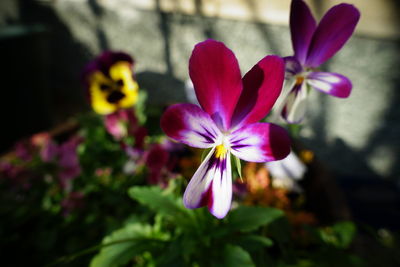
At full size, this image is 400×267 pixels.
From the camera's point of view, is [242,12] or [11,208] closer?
[11,208]

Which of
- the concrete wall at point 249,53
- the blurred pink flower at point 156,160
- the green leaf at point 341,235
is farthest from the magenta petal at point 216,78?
the concrete wall at point 249,53

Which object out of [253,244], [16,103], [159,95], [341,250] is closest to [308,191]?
[341,250]

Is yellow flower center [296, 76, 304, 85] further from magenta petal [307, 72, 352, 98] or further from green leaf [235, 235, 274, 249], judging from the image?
green leaf [235, 235, 274, 249]

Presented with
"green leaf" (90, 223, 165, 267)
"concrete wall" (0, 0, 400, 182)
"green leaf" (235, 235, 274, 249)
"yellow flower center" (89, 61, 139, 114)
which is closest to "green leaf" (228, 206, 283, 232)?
"green leaf" (235, 235, 274, 249)

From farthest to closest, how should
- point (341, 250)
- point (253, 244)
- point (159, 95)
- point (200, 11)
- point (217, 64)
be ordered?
→ point (159, 95), point (200, 11), point (341, 250), point (253, 244), point (217, 64)

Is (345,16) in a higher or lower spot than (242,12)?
higher

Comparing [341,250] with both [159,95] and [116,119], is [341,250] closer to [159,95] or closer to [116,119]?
[116,119]

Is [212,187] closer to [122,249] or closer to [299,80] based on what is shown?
[299,80]
